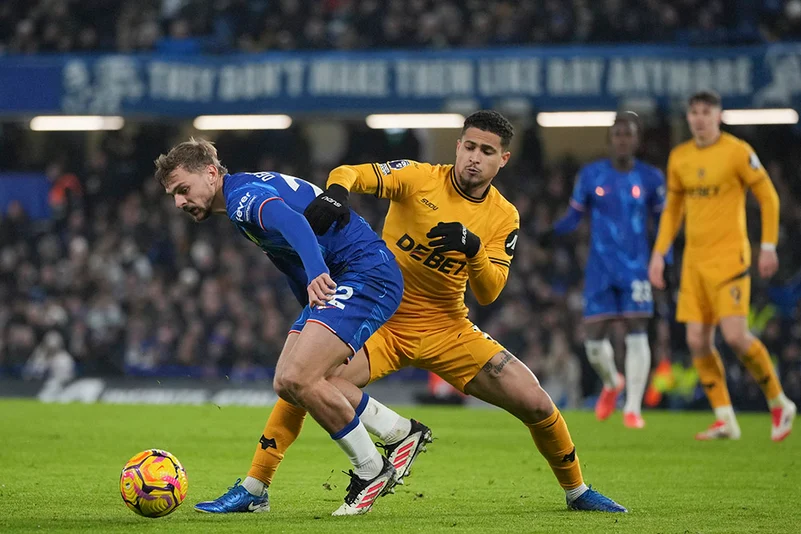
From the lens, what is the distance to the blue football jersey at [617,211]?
11484 mm

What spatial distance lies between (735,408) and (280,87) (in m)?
8.91

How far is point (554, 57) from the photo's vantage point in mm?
18625

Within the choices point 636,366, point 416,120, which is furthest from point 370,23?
point 636,366

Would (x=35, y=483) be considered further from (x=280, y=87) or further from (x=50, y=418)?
(x=280, y=87)

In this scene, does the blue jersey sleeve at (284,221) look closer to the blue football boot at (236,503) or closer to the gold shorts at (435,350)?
the gold shorts at (435,350)

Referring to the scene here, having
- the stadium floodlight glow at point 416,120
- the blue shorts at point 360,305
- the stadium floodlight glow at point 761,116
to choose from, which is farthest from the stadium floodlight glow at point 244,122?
the blue shorts at point 360,305

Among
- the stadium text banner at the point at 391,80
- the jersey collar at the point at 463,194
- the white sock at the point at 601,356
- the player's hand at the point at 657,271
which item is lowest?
the white sock at the point at 601,356

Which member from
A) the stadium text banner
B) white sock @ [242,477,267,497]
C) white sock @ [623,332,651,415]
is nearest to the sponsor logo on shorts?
white sock @ [623,332,651,415]

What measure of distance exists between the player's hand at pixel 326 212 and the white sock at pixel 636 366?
6487 millimetres

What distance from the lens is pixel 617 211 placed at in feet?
37.9

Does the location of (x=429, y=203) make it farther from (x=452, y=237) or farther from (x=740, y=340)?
(x=740, y=340)

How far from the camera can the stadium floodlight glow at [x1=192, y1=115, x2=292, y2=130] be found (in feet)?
68.5

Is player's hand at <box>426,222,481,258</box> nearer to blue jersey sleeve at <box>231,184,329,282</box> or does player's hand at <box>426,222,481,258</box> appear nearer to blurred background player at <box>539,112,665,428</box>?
blue jersey sleeve at <box>231,184,329,282</box>

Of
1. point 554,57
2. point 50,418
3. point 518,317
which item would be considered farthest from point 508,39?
point 50,418
